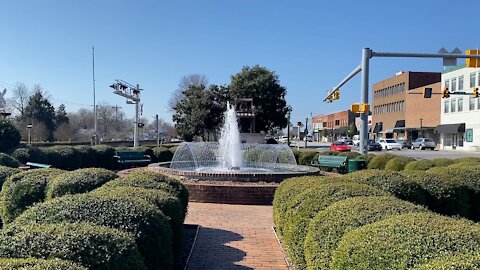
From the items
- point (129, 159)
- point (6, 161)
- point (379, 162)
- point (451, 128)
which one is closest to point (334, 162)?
point (379, 162)

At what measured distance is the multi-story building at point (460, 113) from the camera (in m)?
47.7

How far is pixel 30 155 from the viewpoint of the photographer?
16906mm

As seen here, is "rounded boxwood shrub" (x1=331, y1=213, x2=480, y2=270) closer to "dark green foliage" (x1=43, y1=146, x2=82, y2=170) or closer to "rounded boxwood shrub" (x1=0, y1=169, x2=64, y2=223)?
"rounded boxwood shrub" (x1=0, y1=169, x2=64, y2=223)

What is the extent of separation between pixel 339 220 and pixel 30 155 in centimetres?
1575

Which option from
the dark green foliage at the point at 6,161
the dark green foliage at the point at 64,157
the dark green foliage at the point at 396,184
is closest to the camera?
the dark green foliage at the point at 396,184

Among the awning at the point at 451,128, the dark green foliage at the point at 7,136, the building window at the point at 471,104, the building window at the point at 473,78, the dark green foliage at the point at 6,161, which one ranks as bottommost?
the dark green foliage at the point at 6,161

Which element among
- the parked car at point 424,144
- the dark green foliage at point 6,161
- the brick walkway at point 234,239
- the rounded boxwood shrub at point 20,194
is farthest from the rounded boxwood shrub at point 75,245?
the parked car at point 424,144

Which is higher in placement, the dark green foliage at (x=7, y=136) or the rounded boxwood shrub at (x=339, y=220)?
the dark green foliage at (x=7, y=136)

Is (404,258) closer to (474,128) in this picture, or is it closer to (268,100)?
(268,100)

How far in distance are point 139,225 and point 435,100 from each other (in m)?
61.9

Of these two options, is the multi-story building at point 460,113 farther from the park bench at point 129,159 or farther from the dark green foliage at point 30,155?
the dark green foliage at point 30,155

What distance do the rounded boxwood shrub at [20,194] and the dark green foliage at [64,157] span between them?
1127cm

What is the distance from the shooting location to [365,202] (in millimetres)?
4367

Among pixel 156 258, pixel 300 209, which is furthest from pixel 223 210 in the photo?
pixel 156 258
